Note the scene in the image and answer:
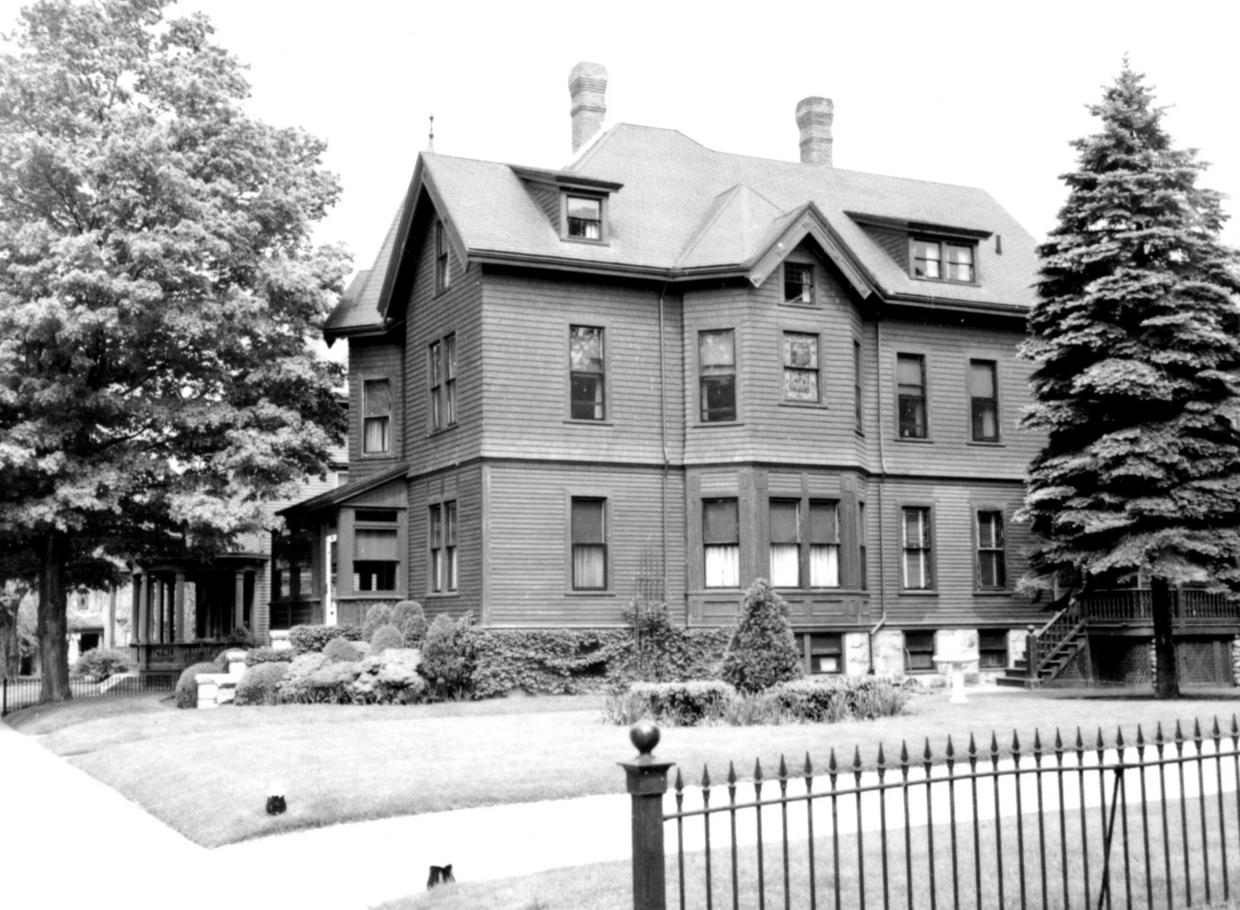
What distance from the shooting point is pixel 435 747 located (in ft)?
54.7

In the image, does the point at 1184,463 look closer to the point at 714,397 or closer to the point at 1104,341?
the point at 1104,341

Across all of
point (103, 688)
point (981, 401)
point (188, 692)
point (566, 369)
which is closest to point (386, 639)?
point (188, 692)

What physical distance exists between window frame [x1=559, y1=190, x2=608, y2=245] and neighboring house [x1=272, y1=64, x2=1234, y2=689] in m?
0.05

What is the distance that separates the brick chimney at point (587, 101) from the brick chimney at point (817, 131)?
5.67 meters

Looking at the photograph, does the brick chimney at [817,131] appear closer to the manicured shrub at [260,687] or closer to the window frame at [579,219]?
the window frame at [579,219]

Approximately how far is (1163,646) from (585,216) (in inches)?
540

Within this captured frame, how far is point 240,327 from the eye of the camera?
29.7 metres

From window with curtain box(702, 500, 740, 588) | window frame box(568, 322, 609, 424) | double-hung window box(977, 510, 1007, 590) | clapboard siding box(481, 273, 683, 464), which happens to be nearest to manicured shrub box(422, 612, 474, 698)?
clapboard siding box(481, 273, 683, 464)

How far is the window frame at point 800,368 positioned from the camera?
28.5 metres

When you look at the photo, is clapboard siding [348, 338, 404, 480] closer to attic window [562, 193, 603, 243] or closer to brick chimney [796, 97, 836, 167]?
attic window [562, 193, 603, 243]

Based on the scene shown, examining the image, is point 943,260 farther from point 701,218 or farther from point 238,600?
point 238,600

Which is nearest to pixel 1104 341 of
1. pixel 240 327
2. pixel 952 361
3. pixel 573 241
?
pixel 952 361

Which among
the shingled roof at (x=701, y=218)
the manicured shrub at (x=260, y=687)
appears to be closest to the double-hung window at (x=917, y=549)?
the shingled roof at (x=701, y=218)

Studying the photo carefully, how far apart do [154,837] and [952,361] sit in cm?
2332
